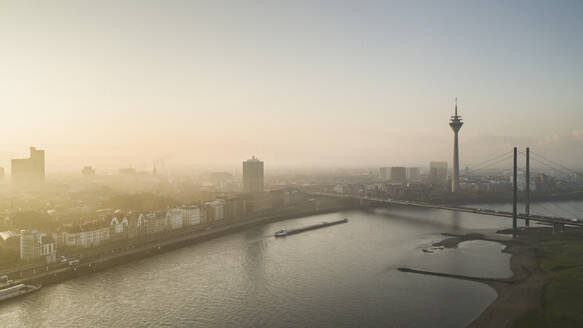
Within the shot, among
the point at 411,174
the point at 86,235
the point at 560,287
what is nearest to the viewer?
the point at 560,287

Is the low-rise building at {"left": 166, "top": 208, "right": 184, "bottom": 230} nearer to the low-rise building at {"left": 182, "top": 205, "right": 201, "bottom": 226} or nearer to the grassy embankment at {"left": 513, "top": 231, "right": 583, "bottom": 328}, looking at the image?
the low-rise building at {"left": 182, "top": 205, "right": 201, "bottom": 226}

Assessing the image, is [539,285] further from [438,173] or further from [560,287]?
[438,173]

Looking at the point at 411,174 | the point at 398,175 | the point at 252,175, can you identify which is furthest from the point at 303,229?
the point at 411,174

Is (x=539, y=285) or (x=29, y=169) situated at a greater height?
(x=29, y=169)

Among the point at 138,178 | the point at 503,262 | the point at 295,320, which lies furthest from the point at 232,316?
the point at 138,178

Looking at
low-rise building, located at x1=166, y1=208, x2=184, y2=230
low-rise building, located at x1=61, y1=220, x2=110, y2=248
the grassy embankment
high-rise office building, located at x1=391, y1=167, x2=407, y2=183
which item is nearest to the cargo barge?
low-rise building, located at x1=166, y1=208, x2=184, y2=230

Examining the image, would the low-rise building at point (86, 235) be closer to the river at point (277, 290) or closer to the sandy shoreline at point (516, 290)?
the river at point (277, 290)
